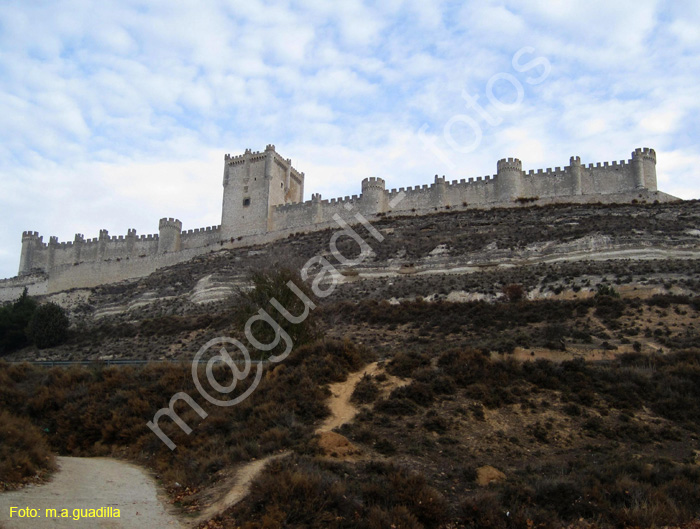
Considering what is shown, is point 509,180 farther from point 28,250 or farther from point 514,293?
point 28,250

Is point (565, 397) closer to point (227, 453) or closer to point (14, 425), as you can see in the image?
→ point (227, 453)

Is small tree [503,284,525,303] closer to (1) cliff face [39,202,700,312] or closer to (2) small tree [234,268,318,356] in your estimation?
(1) cliff face [39,202,700,312]

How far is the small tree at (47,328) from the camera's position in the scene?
3462 cm

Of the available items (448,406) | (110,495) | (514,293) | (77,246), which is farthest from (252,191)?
(110,495)

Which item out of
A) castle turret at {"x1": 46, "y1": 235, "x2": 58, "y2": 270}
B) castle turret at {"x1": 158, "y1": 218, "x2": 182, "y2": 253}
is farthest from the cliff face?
castle turret at {"x1": 46, "y1": 235, "x2": 58, "y2": 270}

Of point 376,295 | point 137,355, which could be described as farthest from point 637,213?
point 137,355

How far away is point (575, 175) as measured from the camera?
45406 mm

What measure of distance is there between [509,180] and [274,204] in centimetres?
2110

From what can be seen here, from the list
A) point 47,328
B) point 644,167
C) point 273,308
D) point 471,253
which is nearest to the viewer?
point 273,308

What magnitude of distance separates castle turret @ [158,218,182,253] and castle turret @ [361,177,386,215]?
19428mm

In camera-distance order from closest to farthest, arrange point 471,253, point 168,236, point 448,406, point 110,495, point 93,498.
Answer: point 93,498
point 110,495
point 448,406
point 471,253
point 168,236

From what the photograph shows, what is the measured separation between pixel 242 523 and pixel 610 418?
887 centimetres

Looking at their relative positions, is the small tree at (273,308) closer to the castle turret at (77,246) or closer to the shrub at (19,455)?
the shrub at (19,455)

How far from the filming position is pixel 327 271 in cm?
3728
